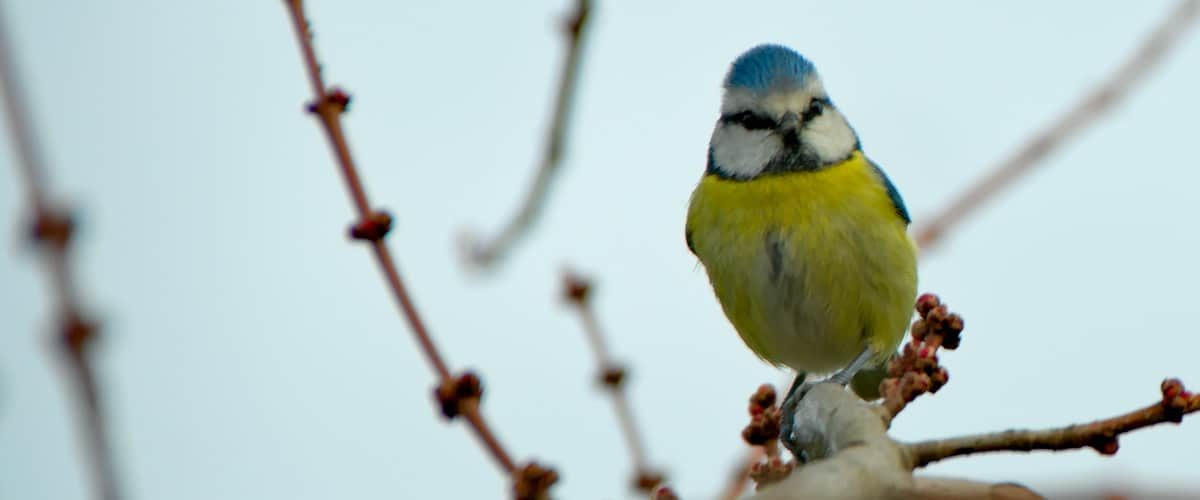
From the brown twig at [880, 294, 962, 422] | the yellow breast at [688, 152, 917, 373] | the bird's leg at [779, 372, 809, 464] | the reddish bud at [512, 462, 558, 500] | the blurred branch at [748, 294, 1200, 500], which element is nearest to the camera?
the reddish bud at [512, 462, 558, 500]

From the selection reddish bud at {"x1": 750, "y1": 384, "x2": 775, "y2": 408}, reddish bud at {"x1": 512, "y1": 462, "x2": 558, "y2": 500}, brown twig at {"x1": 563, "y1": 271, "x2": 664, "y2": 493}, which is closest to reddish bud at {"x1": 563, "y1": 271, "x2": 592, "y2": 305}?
brown twig at {"x1": 563, "y1": 271, "x2": 664, "y2": 493}

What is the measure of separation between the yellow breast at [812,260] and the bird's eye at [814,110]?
0.19 meters

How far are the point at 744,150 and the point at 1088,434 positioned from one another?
2.62 m

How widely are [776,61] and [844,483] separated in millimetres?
3110

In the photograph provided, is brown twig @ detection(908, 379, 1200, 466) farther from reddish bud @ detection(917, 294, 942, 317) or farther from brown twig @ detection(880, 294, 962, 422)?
reddish bud @ detection(917, 294, 942, 317)

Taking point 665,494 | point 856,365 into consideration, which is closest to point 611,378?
point 665,494

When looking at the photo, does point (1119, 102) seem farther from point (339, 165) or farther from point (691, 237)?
point (339, 165)

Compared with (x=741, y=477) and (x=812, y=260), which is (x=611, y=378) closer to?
(x=741, y=477)

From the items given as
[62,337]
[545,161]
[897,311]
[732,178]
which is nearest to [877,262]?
[897,311]

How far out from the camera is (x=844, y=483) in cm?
142

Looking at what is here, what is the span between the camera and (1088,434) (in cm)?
197

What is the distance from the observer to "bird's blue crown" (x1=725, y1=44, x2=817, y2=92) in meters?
4.38

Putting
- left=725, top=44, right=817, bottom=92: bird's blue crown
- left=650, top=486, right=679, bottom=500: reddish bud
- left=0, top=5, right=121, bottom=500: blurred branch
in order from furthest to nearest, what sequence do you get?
left=725, top=44, right=817, bottom=92: bird's blue crown
left=650, top=486, right=679, bottom=500: reddish bud
left=0, top=5, right=121, bottom=500: blurred branch

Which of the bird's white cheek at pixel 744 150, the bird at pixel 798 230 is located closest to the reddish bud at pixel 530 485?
the bird at pixel 798 230
